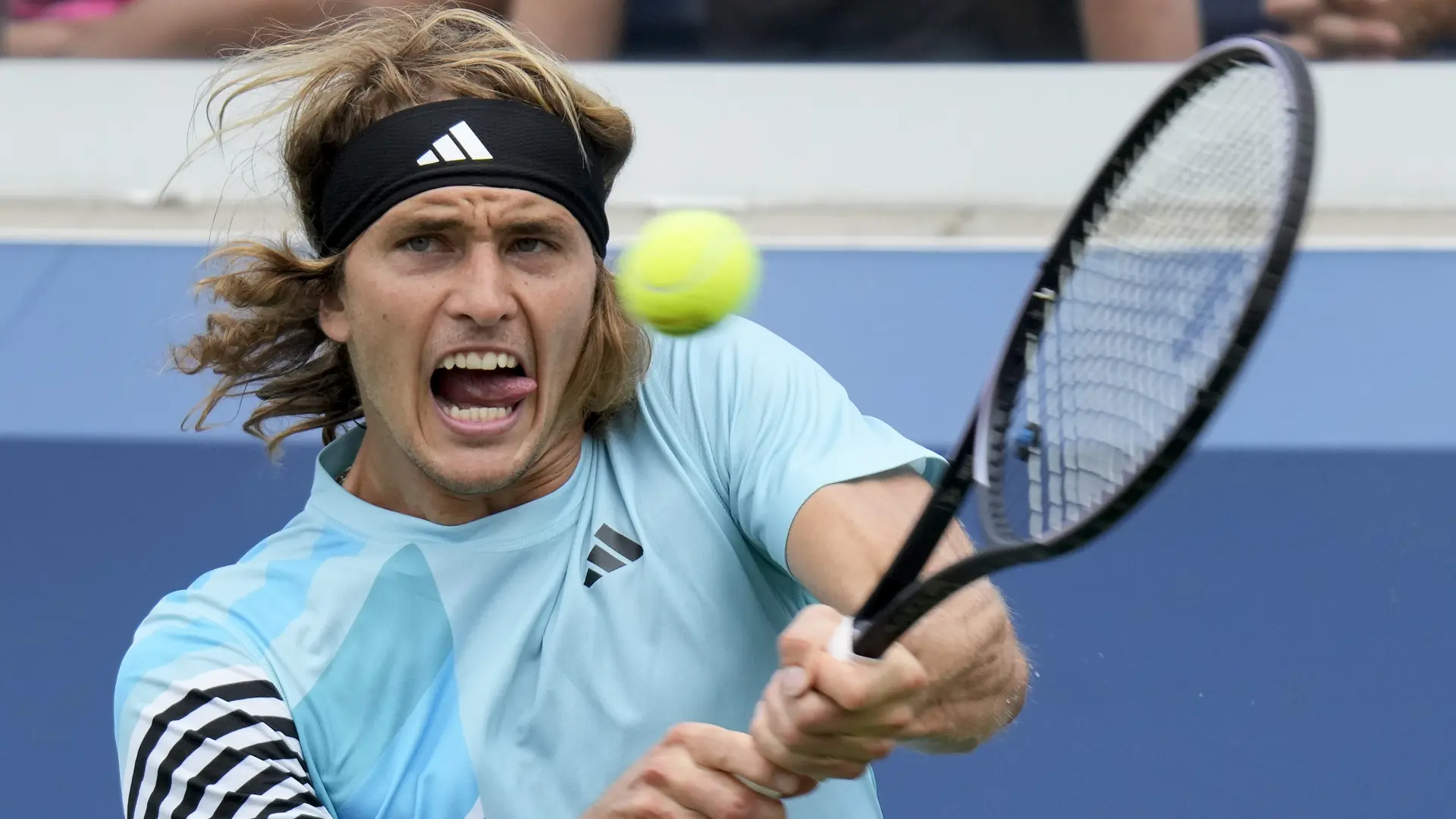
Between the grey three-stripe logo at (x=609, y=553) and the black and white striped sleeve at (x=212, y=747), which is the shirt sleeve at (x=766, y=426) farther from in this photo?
the black and white striped sleeve at (x=212, y=747)

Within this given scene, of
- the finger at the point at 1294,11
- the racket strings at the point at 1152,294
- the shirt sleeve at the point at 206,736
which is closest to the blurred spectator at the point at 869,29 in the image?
the finger at the point at 1294,11

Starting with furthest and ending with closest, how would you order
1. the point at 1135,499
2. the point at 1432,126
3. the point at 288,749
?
the point at 1432,126 < the point at 288,749 < the point at 1135,499

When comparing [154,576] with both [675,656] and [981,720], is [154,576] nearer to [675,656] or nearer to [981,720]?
[675,656]

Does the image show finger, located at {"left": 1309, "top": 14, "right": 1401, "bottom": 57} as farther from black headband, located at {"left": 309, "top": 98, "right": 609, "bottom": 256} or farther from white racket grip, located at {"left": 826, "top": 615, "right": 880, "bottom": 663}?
white racket grip, located at {"left": 826, "top": 615, "right": 880, "bottom": 663}

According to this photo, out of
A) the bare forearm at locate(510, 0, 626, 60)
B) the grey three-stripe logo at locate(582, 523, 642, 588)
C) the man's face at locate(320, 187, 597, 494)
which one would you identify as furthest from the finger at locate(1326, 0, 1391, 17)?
the grey three-stripe logo at locate(582, 523, 642, 588)

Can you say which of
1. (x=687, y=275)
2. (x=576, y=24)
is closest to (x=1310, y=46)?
(x=576, y=24)

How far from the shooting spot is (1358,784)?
7.17 feet

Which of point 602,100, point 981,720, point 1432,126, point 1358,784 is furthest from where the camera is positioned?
point 1432,126

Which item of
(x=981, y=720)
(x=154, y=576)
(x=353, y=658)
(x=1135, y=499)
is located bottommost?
(x=154, y=576)

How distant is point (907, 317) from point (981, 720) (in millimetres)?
1079

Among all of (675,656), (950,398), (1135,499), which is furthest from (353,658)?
(950,398)

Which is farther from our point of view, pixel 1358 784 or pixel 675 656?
pixel 1358 784

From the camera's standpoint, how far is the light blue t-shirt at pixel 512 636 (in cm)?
151

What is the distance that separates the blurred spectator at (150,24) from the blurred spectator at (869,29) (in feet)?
0.61
